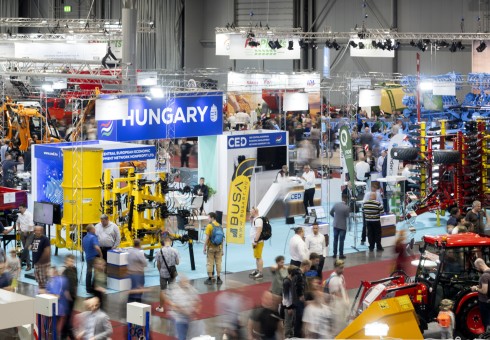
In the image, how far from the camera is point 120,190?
16734 mm

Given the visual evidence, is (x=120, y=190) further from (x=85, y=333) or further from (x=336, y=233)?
(x=85, y=333)

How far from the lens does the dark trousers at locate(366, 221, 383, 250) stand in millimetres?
18281

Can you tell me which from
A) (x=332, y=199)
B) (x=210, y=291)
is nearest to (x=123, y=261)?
(x=210, y=291)

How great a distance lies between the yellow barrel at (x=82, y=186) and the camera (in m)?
16.8

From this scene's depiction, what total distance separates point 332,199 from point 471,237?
11.9 metres

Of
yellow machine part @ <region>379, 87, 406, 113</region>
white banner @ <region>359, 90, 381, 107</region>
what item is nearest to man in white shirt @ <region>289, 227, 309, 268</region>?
white banner @ <region>359, 90, 381, 107</region>

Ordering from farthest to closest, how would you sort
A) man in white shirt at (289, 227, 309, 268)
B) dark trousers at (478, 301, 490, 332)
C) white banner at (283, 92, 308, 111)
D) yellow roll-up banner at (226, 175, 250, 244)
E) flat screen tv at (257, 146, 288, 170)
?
1. white banner at (283, 92, 308, 111)
2. flat screen tv at (257, 146, 288, 170)
3. yellow roll-up banner at (226, 175, 250, 244)
4. man in white shirt at (289, 227, 309, 268)
5. dark trousers at (478, 301, 490, 332)

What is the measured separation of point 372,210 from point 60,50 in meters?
20.3

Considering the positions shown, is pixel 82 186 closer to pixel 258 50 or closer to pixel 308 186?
pixel 308 186

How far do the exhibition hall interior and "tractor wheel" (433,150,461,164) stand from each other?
3 centimetres

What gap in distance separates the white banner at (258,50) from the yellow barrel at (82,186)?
1751 cm

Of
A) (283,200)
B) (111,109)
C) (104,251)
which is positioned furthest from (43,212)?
(283,200)

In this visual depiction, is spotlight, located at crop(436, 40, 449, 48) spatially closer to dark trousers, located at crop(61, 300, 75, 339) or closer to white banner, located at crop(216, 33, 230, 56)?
white banner, located at crop(216, 33, 230, 56)

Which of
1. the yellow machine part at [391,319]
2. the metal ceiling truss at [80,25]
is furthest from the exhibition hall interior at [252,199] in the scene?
the metal ceiling truss at [80,25]
